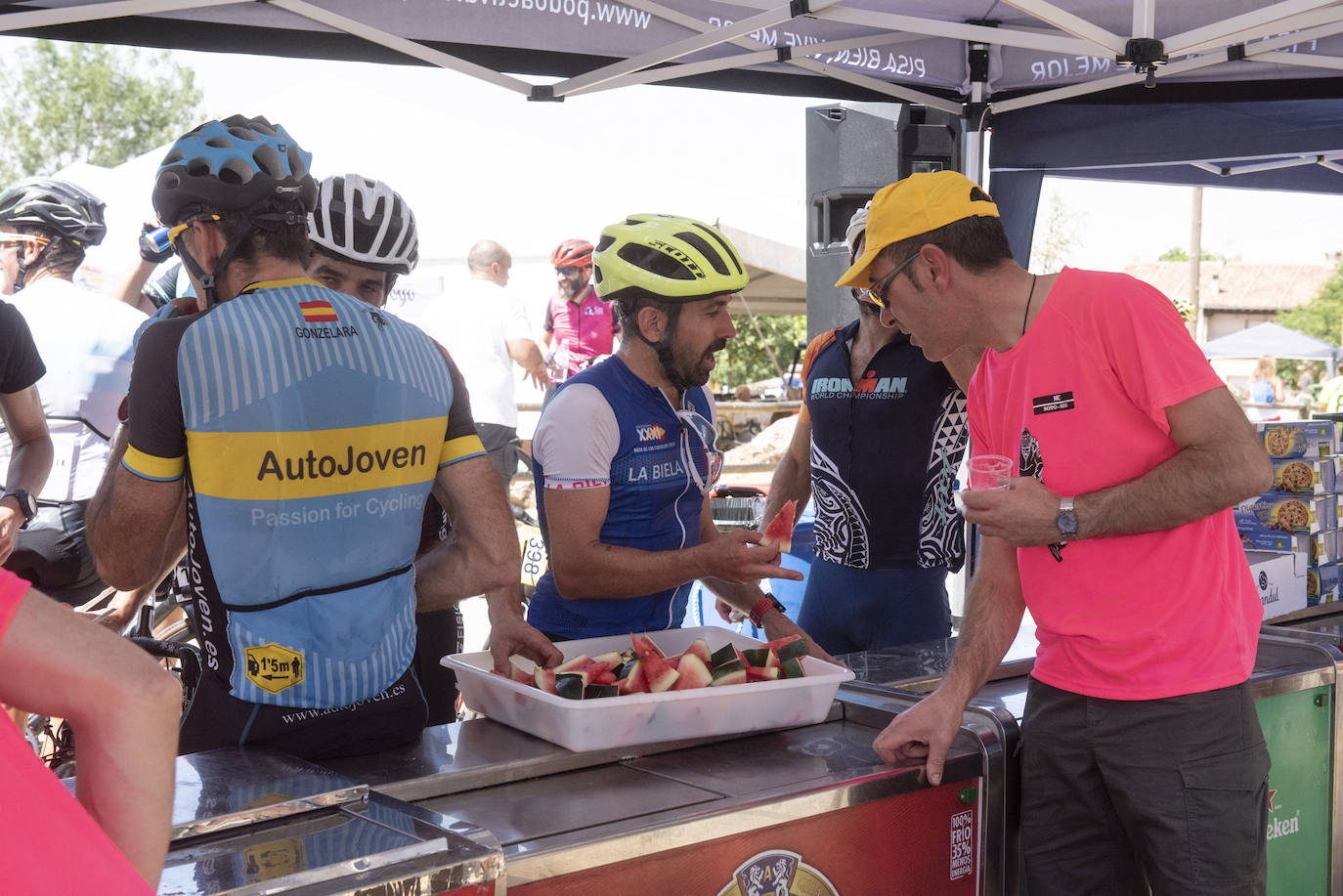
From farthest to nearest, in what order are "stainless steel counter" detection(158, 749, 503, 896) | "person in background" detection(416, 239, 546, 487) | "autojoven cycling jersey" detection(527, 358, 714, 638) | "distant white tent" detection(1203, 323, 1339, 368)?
"distant white tent" detection(1203, 323, 1339, 368) → "person in background" detection(416, 239, 546, 487) → "autojoven cycling jersey" detection(527, 358, 714, 638) → "stainless steel counter" detection(158, 749, 503, 896)

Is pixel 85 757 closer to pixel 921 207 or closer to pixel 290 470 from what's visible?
pixel 290 470

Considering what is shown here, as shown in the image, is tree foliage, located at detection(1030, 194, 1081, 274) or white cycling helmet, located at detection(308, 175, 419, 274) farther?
tree foliage, located at detection(1030, 194, 1081, 274)

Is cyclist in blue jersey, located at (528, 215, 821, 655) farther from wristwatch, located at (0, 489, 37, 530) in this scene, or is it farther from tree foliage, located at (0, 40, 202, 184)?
tree foliage, located at (0, 40, 202, 184)

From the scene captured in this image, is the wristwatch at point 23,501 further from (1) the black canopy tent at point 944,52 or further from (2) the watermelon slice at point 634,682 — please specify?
(2) the watermelon slice at point 634,682

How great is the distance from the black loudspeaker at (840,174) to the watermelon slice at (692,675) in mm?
3568

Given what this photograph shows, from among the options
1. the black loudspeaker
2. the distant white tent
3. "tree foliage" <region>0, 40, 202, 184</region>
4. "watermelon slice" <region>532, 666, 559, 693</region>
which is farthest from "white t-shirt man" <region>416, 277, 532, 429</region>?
"tree foliage" <region>0, 40, 202, 184</region>

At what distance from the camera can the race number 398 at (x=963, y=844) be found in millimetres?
2082

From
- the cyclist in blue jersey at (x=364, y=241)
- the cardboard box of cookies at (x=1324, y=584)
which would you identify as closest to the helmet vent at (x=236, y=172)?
the cyclist in blue jersey at (x=364, y=241)

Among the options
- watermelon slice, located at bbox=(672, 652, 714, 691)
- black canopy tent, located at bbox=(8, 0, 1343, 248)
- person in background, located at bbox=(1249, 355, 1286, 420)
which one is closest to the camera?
watermelon slice, located at bbox=(672, 652, 714, 691)

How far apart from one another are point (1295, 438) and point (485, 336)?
15.5ft

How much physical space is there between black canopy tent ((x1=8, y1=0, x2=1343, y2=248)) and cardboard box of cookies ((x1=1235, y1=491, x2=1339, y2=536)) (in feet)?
4.84

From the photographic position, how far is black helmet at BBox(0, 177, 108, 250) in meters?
3.97

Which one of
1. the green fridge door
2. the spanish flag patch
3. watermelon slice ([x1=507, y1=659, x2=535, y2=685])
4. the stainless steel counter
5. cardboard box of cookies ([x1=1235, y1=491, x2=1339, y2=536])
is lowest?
the green fridge door

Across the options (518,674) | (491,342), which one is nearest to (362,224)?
(518,674)
